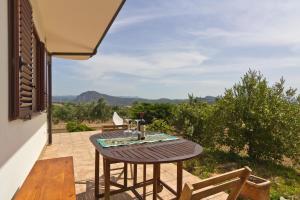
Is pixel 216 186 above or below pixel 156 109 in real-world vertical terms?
above

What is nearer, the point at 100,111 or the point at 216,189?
the point at 216,189

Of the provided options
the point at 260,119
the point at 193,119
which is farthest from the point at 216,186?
the point at 193,119

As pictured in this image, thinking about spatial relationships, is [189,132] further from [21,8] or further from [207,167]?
[21,8]

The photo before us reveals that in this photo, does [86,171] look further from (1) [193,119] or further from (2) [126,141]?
(1) [193,119]

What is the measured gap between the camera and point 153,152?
2.13 m

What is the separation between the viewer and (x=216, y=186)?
131 centimetres

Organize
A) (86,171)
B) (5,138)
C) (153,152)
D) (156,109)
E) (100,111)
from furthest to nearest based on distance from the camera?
(100,111) < (156,109) < (86,171) < (153,152) < (5,138)

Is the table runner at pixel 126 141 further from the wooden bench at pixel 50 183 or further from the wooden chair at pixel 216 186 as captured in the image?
the wooden chair at pixel 216 186

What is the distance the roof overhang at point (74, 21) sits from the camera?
2998 mm

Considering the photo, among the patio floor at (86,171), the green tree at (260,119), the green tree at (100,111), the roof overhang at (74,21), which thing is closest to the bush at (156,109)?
the green tree at (100,111)

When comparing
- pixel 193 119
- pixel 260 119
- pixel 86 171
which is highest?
pixel 260 119

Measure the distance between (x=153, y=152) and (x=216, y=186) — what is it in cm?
89

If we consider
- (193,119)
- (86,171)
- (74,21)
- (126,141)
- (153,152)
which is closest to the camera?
(153,152)

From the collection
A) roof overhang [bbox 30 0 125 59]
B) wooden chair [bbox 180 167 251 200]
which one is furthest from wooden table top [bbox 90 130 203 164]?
roof overhang [bbox 30 0 125 59]
